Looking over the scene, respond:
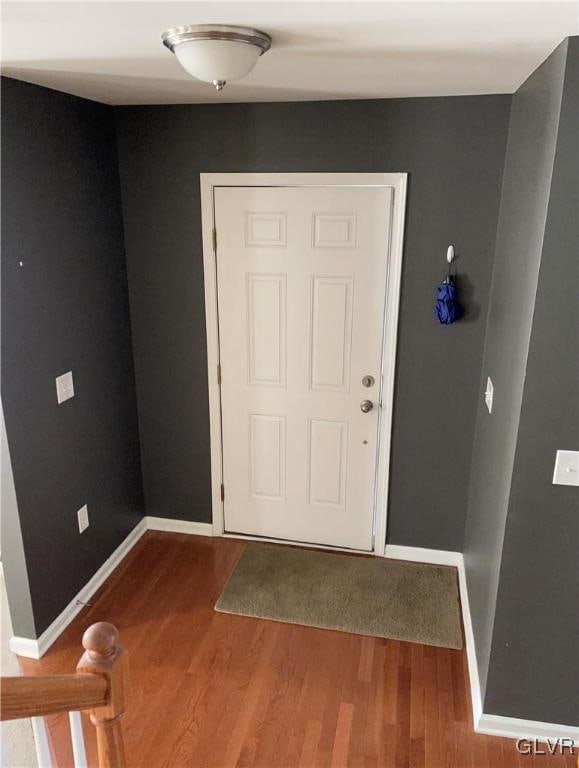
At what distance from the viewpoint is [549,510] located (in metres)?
2.02

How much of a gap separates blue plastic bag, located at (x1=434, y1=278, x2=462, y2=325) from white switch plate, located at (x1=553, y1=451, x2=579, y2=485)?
1021 millimetres

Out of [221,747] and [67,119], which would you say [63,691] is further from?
[67,119]

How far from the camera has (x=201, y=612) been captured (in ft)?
9.61

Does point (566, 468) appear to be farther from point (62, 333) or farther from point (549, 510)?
point (62, 333)

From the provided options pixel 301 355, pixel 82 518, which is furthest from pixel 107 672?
pixel 301 355

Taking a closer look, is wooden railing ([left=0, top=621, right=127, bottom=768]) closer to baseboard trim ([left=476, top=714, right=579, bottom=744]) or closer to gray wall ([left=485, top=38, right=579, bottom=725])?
gray wall ([left=485, top=38, right=579, bottom=725])

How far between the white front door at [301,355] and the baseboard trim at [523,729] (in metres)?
1.18

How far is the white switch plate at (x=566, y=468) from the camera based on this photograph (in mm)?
1950

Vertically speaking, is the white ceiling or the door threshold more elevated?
the white ceiling

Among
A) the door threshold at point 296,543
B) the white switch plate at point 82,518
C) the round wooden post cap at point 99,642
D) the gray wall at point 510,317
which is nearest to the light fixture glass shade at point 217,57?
the gray wall at point 510,317

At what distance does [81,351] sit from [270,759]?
1.87 m

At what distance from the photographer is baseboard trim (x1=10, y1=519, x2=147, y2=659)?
8.62 ft

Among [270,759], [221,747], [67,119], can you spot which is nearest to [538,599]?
[270,759]

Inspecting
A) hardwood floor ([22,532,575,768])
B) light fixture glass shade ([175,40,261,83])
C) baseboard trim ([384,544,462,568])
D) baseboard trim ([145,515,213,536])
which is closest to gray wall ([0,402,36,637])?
hardwood floor ([22,532,575,768])
